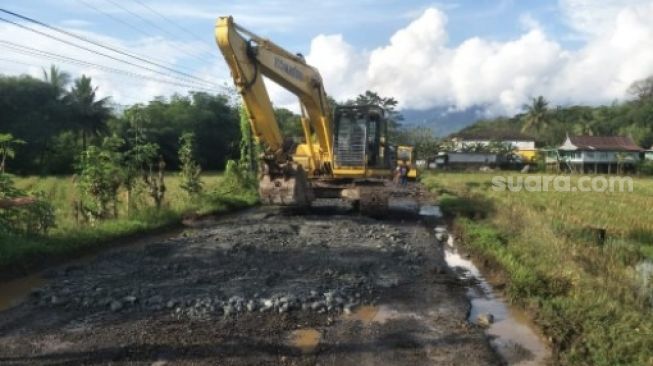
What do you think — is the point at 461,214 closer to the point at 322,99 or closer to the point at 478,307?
the point at 322,99

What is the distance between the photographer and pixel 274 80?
48.7 ft

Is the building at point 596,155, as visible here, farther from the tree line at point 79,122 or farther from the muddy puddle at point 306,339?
the muddy puddle at point 306,339

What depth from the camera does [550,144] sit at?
84.8 meters

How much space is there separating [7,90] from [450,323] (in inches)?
1782

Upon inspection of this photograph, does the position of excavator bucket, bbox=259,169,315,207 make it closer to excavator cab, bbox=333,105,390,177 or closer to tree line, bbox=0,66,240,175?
excavator cab, bbox=333,105,390,177

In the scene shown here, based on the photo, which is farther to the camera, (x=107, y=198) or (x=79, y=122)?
(x=79, y=122)

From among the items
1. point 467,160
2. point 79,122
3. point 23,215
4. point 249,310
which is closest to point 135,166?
point 23,215

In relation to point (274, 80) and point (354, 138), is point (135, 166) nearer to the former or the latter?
point (274, 80)

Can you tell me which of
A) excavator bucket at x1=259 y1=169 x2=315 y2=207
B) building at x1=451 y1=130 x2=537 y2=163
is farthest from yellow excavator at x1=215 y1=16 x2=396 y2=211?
building at x1=451 y1=130 x2=537 y2=163

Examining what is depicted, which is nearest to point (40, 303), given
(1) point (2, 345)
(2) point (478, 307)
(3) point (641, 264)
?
(1) point (2, 345)

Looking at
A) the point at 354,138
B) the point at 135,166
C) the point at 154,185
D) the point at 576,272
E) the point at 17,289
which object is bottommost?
the point at 17,289

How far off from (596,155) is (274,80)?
5596 centimetres

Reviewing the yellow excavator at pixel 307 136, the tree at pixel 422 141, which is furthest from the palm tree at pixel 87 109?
the yellow excavator at pixel 307 136

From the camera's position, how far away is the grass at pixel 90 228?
9758mm
